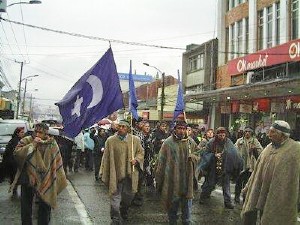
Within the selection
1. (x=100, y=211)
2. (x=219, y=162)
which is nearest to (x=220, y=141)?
(x=219, y=162)

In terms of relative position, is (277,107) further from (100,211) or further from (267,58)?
(100,211)

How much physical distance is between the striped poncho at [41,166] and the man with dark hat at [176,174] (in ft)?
5.29

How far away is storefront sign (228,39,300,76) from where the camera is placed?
2275 cm

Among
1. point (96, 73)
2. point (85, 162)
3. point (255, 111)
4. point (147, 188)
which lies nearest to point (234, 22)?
point (255, 111)

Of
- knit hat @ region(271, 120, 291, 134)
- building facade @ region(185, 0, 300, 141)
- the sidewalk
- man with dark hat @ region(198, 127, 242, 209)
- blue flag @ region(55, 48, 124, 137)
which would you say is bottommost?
the sidewalk

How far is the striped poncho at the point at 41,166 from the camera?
665 centimetres

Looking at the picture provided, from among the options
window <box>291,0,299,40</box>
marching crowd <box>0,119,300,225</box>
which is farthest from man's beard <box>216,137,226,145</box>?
window <box>291,0,299,40</box>

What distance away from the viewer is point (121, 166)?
7.79m

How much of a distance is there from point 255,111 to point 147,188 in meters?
14.7

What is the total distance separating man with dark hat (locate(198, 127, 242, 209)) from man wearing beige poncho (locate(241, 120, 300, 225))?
4.53 metres

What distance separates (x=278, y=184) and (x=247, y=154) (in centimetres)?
584

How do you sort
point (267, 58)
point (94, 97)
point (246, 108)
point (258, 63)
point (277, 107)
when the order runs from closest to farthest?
1. point (94, 97)
2. point (277, 107)
3. point (267, 58)
4. point (246, 108)
5. point (258, 63)

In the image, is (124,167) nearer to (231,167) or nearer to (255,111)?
(231,167)

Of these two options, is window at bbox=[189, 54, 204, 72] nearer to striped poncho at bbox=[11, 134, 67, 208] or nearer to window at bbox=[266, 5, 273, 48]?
window at bbox=[266, 5, 273, 48]
